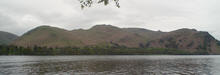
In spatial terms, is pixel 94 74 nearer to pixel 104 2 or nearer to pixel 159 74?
pixel 159 74

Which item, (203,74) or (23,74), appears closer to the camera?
(23,74)

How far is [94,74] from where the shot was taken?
55.6 m

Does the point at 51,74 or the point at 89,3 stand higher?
the point at 89,3

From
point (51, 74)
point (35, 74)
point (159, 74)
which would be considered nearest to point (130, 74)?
point (159, 74)

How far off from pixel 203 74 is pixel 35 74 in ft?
157

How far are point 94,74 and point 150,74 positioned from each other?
15813 millimetres

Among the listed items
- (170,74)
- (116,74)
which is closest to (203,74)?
(170,74)

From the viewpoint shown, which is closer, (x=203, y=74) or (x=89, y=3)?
(x=89, y=3)

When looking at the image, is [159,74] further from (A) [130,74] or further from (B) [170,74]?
(A) [130,74]

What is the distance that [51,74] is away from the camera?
5500 cm

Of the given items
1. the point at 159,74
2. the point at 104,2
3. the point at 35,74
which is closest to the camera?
the point at 104,2

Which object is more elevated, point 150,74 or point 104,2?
point 104,2

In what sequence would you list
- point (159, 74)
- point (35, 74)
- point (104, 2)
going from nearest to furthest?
1. point (104, 2)
2. point (35, 74)
3. point (159, 74)

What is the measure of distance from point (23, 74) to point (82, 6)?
4569cm
